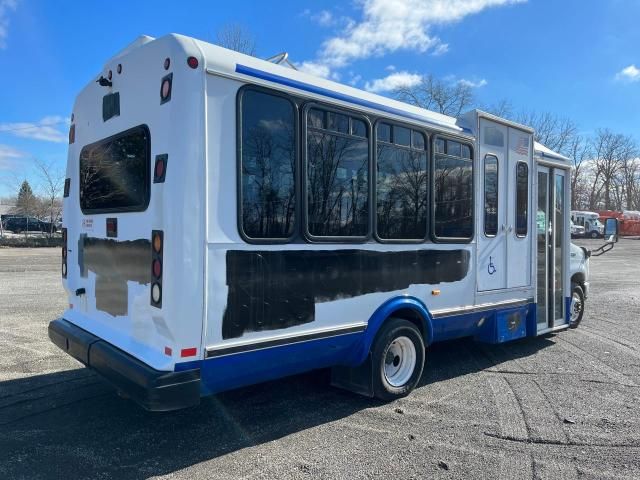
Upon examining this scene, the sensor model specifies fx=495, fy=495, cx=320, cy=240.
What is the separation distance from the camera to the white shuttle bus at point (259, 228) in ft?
10.7

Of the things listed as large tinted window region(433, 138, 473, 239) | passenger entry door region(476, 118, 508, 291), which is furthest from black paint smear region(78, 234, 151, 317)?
passenger entry door region(476, 118, 508, 291)

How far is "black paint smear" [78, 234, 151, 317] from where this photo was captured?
11.7 feet

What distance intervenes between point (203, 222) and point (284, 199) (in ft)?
2.31

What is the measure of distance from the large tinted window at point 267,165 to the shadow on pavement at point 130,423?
5.38ft

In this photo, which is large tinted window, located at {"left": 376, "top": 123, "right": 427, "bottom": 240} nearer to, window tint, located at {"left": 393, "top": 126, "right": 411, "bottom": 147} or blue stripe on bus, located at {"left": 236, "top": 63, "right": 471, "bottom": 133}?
window tint, located at {"left": 393, "top": 126, "right": 411, "bottom": 147}

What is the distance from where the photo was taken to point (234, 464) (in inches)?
135

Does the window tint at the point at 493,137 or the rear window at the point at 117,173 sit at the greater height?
Answer: the window tint at the point at 493,137

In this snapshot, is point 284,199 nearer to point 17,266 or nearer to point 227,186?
point 227,186

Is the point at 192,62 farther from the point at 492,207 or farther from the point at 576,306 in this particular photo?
the point at 576,306

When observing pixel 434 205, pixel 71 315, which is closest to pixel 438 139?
pixel 434 205

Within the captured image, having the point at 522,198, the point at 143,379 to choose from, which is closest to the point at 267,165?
the point at 143,379

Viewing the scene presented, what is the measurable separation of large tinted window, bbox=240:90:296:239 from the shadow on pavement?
5.38 ft

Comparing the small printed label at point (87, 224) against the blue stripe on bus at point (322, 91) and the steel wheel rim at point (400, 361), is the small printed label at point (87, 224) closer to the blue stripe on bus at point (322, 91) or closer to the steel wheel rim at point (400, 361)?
the blue stripe on bus at point (322, 91)


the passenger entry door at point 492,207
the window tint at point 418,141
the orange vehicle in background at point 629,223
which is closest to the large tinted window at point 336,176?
the window tint at point 418,141
